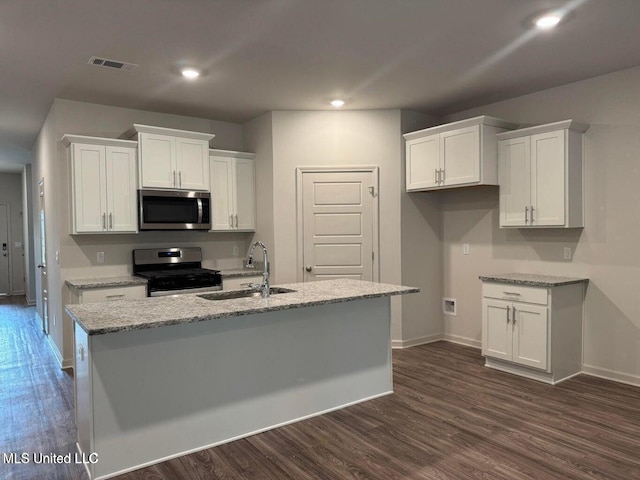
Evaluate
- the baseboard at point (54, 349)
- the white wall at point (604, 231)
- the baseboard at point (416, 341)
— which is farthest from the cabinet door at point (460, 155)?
the baseboard at point (54, 349)

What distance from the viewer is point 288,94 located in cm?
449

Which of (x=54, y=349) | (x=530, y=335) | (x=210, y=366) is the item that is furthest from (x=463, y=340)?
(x=54, y=349)

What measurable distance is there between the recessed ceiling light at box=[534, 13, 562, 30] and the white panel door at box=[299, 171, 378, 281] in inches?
92.6

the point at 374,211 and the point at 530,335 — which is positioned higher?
the point at 374,211

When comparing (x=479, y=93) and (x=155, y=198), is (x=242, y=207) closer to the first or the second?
(x=155, y=198)

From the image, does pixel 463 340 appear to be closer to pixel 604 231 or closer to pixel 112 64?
pixel 604 231

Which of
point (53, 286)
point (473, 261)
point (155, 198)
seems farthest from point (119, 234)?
point (473, 261)

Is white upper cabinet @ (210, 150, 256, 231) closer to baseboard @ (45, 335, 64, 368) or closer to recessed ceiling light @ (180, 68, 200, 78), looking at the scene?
recessed ceiling light @ (180, 68, 200, 78)

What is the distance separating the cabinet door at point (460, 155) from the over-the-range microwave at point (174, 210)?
2492 millimetres

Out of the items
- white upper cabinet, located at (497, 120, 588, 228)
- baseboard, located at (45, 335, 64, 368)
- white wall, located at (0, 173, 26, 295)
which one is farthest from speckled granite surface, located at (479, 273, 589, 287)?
white wall, located at (0, 173, 26, 295)

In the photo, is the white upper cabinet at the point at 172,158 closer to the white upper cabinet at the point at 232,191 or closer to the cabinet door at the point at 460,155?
the white upper cabinet at the point at 232,191

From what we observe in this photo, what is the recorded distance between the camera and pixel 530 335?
402 centimetres

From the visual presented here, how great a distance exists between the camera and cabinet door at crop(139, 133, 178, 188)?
4.58 metres

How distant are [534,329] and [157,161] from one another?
382 centimetres
